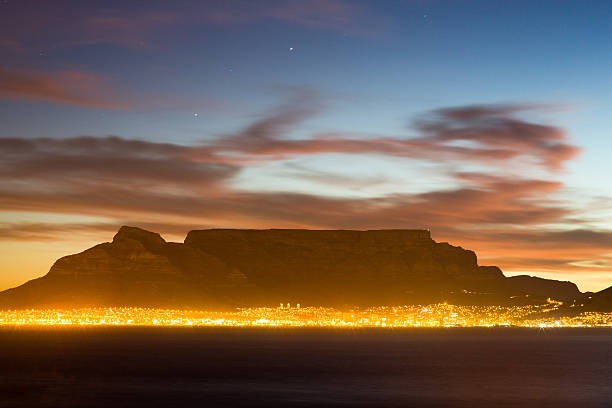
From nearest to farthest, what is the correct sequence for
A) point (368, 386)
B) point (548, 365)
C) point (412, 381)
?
point (368, 386) → point (412, 381) → point (548, 365)

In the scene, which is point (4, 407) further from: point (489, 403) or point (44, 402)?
point (489, 403)

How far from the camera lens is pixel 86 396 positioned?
117875 mm

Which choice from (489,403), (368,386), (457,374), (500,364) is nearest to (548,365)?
(500,364)

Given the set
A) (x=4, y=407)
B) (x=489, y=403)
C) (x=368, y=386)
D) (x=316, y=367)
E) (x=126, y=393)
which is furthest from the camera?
(x=316, y=367)

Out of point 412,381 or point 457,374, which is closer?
point 412,381

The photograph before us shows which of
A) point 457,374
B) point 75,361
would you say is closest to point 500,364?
point 457,374

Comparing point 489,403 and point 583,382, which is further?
point 583,382

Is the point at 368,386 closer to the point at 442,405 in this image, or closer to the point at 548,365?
the point at 442,405

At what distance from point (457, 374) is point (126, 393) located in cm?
6195

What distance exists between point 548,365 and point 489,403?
253 ft

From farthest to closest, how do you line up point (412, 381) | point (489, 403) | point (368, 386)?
point (412, 381) → point (368, 386) → point (489, 403)

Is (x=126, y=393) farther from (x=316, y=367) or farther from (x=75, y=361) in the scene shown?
(x=75, y=361)

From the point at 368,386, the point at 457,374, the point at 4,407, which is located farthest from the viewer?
the point at 457,374

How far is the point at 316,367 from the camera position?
172 metres
